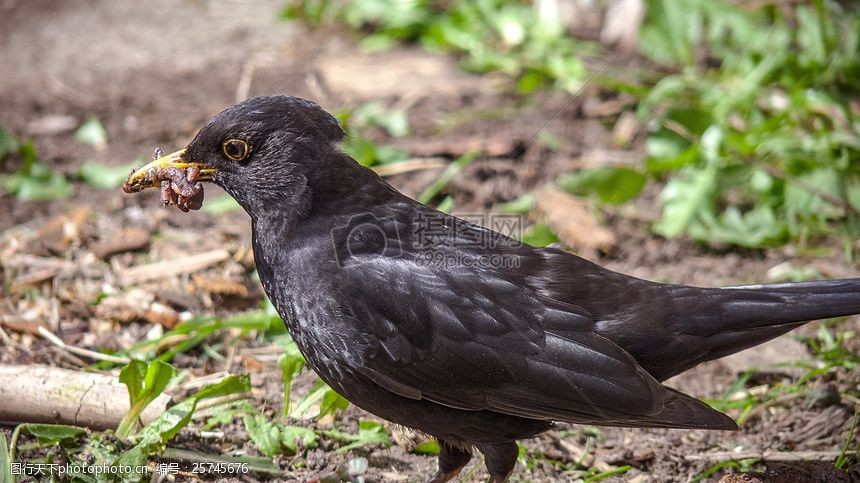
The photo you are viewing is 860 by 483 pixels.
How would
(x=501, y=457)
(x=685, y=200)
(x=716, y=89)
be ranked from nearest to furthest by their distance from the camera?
(x=501, y=457) → (x=685, y=200) → (x=716, y=89)

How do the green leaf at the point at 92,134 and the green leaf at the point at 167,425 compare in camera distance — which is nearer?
the green leaf at the point at 167,425

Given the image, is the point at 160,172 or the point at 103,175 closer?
the point at 160,172

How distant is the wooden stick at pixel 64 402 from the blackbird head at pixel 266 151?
3.18 feet

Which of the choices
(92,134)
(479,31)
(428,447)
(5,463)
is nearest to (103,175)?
(92,134)

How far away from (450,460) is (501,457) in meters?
0.30

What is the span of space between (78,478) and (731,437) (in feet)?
9.37

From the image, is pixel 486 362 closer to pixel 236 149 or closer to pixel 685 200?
pixel 236 149

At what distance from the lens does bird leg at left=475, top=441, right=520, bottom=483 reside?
368 cm

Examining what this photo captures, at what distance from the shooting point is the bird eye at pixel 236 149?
373cm

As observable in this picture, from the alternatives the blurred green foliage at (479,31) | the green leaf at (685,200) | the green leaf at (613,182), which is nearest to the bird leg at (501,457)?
the green leaf at (685,200)

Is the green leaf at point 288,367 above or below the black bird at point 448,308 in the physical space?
below

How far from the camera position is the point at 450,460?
390 cm

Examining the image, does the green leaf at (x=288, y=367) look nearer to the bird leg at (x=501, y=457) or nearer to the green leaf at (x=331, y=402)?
the green leaf at (x=331, y=402)

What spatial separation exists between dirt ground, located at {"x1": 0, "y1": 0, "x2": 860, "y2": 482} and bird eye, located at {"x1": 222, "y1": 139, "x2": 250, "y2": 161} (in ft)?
3.92
